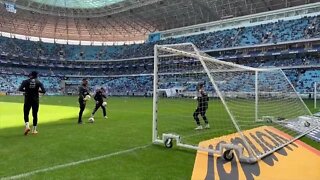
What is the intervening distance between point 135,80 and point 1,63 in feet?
114

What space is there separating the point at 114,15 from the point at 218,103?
64.8 m

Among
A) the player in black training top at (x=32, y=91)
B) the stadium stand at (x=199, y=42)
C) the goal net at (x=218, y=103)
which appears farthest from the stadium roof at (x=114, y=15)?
the player in black training top at (x=32, y=91)

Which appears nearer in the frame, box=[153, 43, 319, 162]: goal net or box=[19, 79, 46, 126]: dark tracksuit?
box=[153, 43, 319, 162]: goal net

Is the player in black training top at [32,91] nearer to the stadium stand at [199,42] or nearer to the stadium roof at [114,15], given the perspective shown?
the stadium stand at [199,42]

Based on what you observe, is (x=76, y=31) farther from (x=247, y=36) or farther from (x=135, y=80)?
(x=247, y=36)

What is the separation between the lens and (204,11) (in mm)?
69938

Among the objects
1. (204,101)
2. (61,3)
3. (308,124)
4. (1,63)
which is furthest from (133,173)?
(1,63)

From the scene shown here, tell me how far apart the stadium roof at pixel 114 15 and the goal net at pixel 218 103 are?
4516 centimetres

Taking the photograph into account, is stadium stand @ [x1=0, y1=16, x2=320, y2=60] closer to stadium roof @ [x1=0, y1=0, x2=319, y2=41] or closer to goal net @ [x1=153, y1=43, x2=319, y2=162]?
stadium roof @ [x1=0, y1=0, x2=319, y2=41]

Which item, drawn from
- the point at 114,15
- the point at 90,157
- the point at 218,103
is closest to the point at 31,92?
the point at 90,157

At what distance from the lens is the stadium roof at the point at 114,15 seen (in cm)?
6581

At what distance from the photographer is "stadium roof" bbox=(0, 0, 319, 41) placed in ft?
216

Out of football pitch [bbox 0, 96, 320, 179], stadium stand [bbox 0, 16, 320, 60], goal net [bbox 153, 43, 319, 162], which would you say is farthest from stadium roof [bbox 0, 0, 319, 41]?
football pitch [bbox 0, 96, 320, 179]

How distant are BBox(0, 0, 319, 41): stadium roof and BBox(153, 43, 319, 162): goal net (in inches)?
1778
